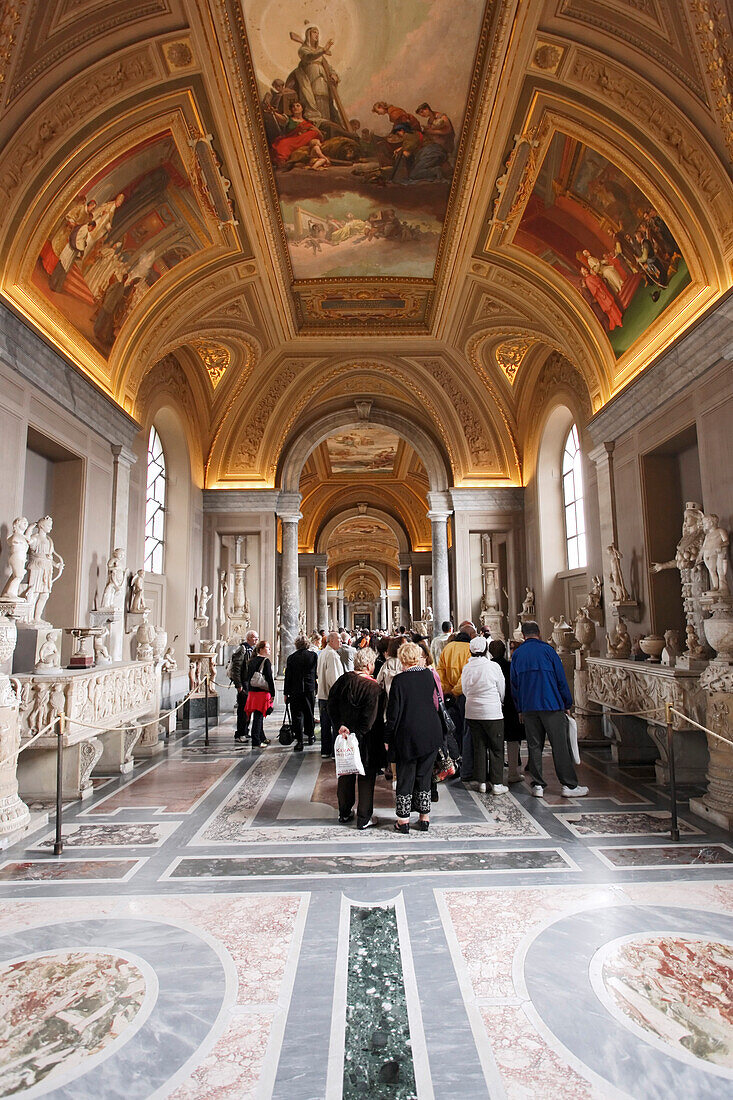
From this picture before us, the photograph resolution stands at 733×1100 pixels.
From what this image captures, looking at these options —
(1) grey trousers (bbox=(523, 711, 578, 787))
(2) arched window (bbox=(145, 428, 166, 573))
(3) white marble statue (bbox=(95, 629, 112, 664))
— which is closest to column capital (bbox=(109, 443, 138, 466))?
(2) arched window (bbox=(145, 428, 166, 573))

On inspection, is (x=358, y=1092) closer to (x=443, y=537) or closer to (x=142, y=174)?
(x=142, y=174)

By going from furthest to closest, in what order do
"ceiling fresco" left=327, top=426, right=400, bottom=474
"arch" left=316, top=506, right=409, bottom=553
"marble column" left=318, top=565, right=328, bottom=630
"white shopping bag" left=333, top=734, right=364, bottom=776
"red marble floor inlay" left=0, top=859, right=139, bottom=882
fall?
"marble column" left=318, top=565, right=328, bottom=630 → "arch" left=316, top=506, right=409, bottom=553 → "ceiling fresco" left=327, top=426, right=400, bottom=474 → "white shopping bag" left=333, top=734, right=364, bottom=776 → "red marble floor inlay" left=0, top=859, right=139, bottom=882

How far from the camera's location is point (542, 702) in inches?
241

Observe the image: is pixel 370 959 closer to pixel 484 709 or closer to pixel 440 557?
pixel 484 709

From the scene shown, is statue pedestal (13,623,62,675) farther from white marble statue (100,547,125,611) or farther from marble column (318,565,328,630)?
marble column (318,565,328,630)

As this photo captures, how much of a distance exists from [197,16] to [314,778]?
8.24 metres

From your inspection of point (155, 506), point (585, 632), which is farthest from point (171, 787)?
point (155, 506)

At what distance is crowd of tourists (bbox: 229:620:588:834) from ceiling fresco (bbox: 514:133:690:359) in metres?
5.18

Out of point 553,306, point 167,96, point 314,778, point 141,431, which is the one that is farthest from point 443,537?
point 167,96

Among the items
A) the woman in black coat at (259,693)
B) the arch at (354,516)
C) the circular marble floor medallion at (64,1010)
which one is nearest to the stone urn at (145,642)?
the woman in black coat at (259,693)

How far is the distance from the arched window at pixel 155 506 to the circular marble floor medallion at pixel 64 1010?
34.0ft

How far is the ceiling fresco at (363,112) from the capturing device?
6.78m

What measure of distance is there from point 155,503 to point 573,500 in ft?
29.7

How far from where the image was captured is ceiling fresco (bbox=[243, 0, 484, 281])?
267 inches
